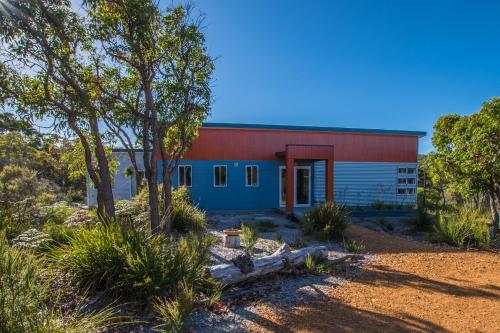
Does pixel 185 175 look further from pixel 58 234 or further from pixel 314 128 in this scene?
pixel 58 234

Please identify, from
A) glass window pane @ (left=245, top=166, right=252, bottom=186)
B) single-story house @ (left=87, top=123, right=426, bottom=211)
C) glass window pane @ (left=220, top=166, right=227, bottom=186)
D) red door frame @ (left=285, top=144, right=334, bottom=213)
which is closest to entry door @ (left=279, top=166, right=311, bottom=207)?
single-story house @ (left=87, top=123, right=426, bottom=211)

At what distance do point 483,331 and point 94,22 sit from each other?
7593mm

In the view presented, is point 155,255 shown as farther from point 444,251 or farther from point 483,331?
point 444,251

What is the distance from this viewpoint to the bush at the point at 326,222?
7.76 m

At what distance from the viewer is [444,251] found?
6930 millimetres

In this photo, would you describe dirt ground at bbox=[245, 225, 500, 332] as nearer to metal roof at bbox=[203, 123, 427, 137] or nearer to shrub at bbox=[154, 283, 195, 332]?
shrub at bbox=[154, 283, 195, 332]

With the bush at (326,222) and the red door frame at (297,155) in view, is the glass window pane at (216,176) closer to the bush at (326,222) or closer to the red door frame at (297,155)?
the red door frame at (297,155)

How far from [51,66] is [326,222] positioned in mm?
7199

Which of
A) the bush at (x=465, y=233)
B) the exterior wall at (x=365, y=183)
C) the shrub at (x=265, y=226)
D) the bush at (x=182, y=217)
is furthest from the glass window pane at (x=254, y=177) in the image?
the bush at (x=465, y=233)

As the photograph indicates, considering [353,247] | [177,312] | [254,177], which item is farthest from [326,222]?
[254,177]

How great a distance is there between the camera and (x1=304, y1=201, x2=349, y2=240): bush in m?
7.76

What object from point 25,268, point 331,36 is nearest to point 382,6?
point 331,36

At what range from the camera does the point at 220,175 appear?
47.4ft

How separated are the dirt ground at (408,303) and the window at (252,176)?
9.01 metres
